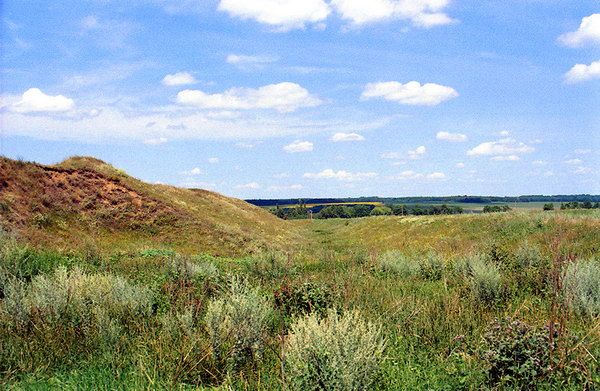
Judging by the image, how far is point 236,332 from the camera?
5.57 meters

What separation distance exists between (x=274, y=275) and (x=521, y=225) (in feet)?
80.0

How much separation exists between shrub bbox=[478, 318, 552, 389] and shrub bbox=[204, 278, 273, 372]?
2.69m

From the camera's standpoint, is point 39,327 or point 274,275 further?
point 274,275

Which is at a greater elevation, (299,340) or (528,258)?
(299,340)

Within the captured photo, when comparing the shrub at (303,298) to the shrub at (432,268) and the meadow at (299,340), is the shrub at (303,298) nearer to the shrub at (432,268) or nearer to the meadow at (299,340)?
the meadow at (299,340)

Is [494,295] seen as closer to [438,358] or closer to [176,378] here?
[438,358]

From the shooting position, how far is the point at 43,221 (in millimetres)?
23344

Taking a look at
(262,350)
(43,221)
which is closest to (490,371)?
(262,350)

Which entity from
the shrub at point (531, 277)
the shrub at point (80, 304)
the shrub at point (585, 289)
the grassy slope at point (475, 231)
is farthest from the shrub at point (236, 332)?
the grassy slope at point (475, 231)

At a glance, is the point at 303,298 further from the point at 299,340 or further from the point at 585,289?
the point at 585,289

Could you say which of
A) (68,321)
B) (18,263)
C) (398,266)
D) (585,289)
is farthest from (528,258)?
(18,263)

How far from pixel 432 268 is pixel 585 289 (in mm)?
5929

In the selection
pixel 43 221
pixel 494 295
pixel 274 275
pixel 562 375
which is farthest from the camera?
pixel 43 221

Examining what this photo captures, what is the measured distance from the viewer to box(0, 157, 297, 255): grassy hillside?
902 inches
